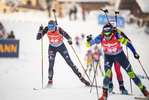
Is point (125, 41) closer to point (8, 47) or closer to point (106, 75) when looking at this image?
point (106, 75)

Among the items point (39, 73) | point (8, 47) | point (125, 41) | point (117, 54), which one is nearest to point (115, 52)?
point (117, 54)

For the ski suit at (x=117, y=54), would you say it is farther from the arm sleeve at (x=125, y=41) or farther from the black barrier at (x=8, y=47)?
the black barrier at (x=8, y=47)

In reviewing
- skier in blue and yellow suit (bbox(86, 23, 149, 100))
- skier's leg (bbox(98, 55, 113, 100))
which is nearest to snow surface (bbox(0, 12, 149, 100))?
skier's leg (bbox(98, 55, 113, 100))

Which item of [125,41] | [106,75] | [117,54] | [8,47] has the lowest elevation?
[106,75]

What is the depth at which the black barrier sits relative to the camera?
765 centimetres

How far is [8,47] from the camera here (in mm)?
7730

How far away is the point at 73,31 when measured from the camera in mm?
11805

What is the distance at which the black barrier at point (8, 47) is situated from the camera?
7652 millimetres

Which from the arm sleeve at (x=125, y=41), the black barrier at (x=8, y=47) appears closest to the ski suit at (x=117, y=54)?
the arm sleeve at (x=125, y=41)

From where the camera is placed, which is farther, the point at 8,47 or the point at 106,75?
the point at 8,47

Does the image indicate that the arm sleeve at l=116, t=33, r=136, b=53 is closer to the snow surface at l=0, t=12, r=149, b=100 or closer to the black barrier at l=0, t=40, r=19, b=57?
the snow surface at l=0, t=12, r=149, b=100

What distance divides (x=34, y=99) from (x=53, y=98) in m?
0.37

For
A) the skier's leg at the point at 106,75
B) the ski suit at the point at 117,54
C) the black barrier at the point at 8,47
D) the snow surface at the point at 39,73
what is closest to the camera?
the skier's leg at the point at 106,75

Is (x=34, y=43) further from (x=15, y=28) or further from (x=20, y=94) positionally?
(x=20, y=94)
